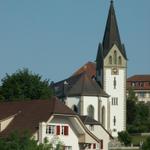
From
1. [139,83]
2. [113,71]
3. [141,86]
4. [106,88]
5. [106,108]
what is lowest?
[106,108]

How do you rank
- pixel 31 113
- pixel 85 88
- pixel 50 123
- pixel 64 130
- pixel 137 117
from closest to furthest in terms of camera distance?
pixel 50 123, pixel 64 130, pixel 31 113, pixel 85 88, pixel 137 117

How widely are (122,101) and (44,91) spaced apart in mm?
40452

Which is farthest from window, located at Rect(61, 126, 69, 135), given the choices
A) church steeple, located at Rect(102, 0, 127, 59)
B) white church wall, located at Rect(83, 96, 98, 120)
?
church steeple, located at Rect(102, 0, 127, 59)

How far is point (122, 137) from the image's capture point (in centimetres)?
11181

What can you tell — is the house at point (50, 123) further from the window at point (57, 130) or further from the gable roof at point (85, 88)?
the gable roof at point (85, 88)

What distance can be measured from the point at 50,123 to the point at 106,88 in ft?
235

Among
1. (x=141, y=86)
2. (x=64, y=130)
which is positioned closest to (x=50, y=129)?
(x=64, y=130)

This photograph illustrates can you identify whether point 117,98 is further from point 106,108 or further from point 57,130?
point 57,130

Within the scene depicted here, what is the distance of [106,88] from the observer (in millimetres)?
134375

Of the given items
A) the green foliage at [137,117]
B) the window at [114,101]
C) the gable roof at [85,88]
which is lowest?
the green foliage at [137,117]

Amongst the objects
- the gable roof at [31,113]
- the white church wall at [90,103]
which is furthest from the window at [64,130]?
the white church wall at [90,103]

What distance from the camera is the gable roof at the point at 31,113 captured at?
62.5 meters

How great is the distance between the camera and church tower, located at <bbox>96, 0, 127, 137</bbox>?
133 meters

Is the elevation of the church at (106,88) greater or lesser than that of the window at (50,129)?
greater
